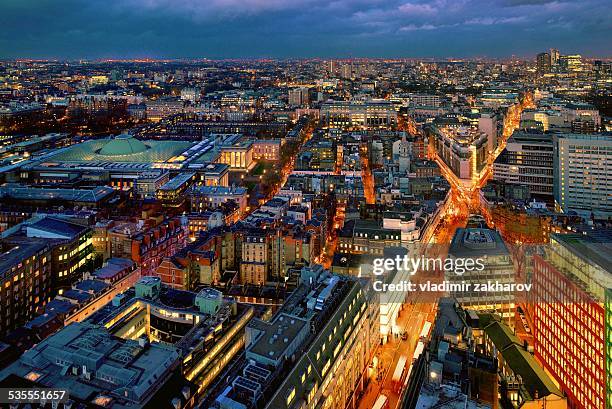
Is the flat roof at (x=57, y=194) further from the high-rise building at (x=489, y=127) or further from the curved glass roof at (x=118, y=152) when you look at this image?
the high-rise building at (x=489, y=127)

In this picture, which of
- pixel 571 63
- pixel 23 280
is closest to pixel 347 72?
pixel 571 63

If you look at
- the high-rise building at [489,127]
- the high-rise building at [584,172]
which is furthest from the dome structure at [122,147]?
the high-rise building at [584,172]

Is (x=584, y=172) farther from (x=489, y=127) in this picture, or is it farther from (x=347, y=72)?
(x=347, y=72)

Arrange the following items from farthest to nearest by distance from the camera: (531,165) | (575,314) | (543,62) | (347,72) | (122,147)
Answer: (347,72) < (543,62) < (122,147) < (531,165) < (575,314)

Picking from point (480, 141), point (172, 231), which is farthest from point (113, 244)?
point (480, 141)

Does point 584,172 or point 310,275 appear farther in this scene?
point 584,172

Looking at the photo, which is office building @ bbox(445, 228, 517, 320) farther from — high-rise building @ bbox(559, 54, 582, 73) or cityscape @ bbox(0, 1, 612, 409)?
high-rise building @ bbox(559, 54, 582, 73)
